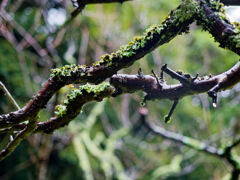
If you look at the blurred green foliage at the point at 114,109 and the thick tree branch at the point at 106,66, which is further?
the blurred green foliage at the point at 114,109

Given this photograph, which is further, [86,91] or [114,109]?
[114,109]

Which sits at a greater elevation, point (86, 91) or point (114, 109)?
point (86, 91)

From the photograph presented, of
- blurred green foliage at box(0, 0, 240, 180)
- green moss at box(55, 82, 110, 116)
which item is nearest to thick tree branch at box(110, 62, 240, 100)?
green moss at box(55, 82, 110, 116)

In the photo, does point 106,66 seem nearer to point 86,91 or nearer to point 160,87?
point 86,91

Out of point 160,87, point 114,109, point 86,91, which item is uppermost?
point 86,91

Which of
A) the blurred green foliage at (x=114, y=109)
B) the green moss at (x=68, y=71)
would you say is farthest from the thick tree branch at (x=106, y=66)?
the blurred green foliage at (x=114, y=109)

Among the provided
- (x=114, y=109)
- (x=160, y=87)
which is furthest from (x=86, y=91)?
(x=114, y=109)

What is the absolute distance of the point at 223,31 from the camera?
0.70m

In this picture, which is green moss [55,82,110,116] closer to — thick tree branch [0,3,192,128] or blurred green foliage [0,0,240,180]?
thick tree branch [0,3,192,128]

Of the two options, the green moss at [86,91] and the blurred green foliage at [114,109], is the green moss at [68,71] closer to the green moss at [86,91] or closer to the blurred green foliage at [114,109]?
the green moss at [86,91]

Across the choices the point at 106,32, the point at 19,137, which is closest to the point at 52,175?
the point at 106,32

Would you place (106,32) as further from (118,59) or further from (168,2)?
(118,59)

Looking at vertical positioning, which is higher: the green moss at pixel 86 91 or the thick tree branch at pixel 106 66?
the thick tree branch at pixel 106 66

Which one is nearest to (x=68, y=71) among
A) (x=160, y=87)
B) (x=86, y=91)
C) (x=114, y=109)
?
(x=86, y=91)
